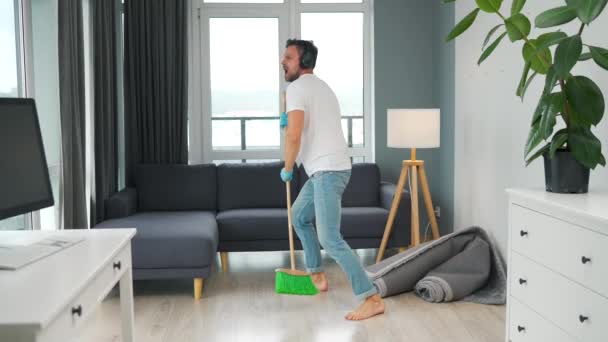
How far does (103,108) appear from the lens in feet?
15.6

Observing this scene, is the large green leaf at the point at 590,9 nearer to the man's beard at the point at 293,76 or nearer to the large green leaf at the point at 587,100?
the large green leaf at the point at 587,100

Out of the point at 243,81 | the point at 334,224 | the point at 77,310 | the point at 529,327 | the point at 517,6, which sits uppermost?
the point at 517,6

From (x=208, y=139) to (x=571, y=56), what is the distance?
377 cm

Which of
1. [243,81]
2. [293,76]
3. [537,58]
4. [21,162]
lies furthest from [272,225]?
[21,162]

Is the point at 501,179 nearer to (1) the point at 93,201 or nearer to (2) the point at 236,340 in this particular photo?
(2) the point at 236,340

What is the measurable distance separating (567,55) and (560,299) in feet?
2.77

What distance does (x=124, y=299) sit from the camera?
7.74 ft

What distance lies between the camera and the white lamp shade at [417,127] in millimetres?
4496

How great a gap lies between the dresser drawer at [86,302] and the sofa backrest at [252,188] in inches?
113

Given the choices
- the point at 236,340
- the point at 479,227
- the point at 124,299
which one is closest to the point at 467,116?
the point at 479,227

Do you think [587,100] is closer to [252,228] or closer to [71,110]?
[252,228]

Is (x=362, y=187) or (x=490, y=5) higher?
(x=490, y=5)

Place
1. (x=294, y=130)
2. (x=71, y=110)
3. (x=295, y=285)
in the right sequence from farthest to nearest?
(x=71, y=110)
(x=295, y=285)
(x=294, y=130)

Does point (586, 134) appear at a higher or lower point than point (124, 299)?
higher
